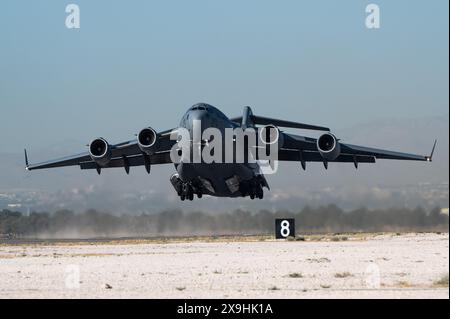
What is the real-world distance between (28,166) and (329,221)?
16994 mm

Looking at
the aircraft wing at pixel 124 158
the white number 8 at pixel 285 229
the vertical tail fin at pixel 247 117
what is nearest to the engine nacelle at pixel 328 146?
the vertical tail fin at pixel 247 117

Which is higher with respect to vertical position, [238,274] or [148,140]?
[148,140]

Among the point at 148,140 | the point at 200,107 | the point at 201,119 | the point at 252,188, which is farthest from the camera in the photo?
the point at 252,188

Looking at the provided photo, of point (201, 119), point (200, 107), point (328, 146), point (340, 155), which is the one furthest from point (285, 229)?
point (201, 119)

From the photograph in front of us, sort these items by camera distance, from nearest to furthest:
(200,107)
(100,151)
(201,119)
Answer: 1. (201,119)
2. (200,107)
3. (100,151)

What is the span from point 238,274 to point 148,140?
16.3 m

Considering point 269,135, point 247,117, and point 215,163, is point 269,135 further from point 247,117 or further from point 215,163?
point 247,117

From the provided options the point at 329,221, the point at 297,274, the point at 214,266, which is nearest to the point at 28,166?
the point at 329,221

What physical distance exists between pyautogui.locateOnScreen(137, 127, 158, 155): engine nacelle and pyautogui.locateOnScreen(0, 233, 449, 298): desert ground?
5.04m

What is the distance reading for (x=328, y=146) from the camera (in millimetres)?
41875

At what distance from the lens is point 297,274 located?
78.4 ft

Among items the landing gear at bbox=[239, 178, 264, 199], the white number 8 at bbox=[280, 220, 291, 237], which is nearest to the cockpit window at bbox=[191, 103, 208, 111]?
the landing gear at bbox=[239, 178, 264, 199]

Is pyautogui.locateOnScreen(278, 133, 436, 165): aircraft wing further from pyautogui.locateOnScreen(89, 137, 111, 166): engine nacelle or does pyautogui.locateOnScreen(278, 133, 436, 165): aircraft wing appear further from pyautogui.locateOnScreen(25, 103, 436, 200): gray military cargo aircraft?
pyautogui.locateOnScreen(89, 137, 111, 166): engine nacelle
